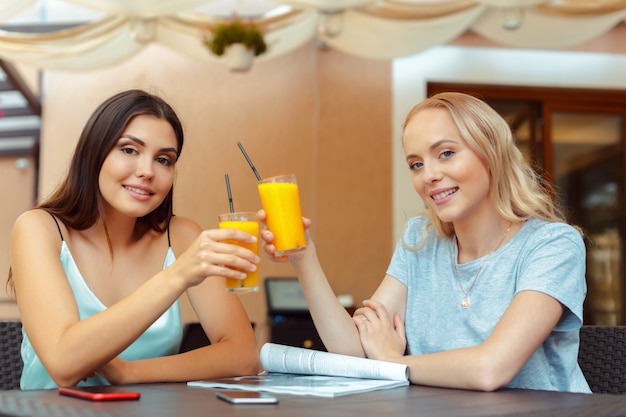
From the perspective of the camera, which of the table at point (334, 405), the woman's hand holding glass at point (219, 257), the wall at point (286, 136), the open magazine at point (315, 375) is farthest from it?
the wall at point (286, 136)

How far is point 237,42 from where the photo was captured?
4.49m

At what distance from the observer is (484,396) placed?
1350 millimetres

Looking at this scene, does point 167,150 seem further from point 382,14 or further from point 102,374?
point 382,14

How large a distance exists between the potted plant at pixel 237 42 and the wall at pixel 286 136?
1.27m

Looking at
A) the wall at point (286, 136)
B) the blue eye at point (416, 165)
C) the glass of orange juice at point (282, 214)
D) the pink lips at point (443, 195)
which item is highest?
the wall at point (286, 136)

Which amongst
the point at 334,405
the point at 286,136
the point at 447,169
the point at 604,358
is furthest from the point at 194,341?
the point at 286,136

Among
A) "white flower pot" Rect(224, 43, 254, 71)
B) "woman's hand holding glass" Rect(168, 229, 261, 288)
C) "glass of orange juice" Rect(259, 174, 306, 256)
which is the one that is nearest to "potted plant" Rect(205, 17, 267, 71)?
"white flower pot" Rect(224, 43, 254, 71)

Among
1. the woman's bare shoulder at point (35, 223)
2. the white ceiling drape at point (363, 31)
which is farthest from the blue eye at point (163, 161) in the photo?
the white ceiling drape at point (363, 31)

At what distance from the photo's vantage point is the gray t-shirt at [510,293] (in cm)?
169

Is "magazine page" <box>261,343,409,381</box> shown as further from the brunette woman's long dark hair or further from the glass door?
the glass door

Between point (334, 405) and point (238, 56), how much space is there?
3.58 metres

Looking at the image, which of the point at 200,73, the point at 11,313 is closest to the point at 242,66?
the point at 200,73

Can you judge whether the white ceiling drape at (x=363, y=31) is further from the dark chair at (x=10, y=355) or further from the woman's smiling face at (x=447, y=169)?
the dark chair at (x=10, y=355)

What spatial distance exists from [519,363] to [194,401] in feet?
2.22
